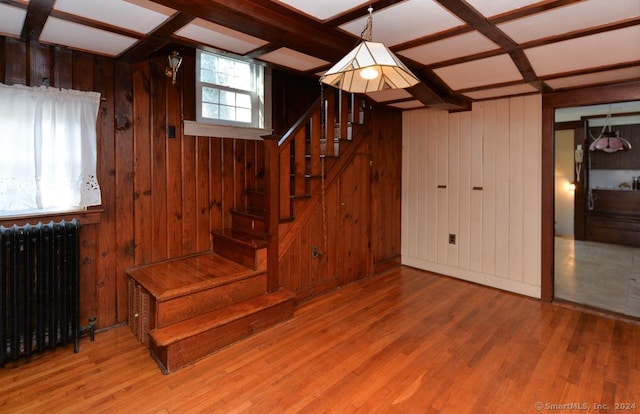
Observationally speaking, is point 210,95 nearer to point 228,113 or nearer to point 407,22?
point 228,113

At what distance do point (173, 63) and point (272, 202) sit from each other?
1.42 m

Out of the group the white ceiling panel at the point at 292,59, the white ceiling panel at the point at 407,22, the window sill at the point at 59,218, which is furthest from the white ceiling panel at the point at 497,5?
the window sill at the point at 59,218

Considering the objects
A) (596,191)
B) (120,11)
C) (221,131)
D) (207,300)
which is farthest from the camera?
(596,191)

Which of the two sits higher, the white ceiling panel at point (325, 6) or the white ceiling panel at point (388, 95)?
the white ceiling panel at point (388, 95)

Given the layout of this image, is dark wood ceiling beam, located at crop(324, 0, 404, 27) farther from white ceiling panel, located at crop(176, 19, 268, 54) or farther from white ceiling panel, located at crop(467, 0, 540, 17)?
white ceiling panel, located at crop(176, 19, 268, 54)

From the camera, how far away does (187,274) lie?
291 cm

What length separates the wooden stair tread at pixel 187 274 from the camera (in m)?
2.60

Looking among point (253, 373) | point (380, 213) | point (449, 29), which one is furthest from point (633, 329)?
point (253, 373)

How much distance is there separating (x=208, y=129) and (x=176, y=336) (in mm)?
1934

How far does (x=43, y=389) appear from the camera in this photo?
216cm

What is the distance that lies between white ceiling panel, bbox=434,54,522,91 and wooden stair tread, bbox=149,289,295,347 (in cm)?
247

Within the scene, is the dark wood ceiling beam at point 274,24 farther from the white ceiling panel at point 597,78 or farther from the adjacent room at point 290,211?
the white ceiling panel at point 597,78

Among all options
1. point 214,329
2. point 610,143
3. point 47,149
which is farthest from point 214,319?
point 610,143

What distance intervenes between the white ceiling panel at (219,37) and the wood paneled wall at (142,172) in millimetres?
791
